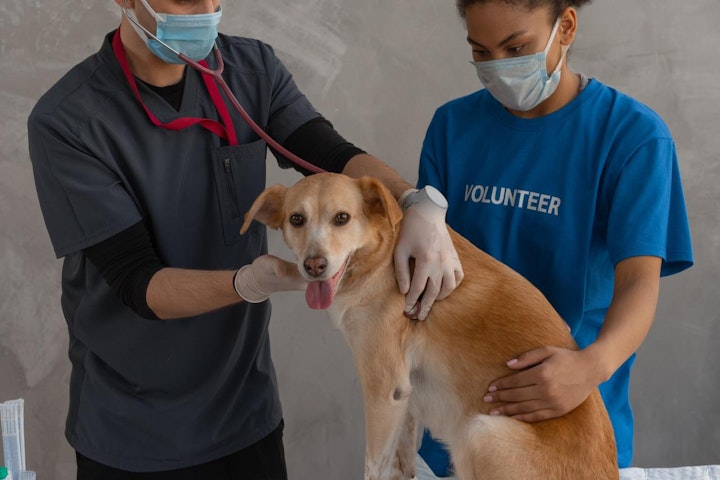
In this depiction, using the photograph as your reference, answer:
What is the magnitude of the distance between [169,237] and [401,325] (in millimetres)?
596

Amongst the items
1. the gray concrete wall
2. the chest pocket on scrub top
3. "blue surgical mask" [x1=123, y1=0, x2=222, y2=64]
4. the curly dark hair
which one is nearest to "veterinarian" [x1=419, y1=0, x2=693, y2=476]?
the curly dark hair

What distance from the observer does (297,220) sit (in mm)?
1794

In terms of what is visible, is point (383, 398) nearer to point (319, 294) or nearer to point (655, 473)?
point (319, 294)

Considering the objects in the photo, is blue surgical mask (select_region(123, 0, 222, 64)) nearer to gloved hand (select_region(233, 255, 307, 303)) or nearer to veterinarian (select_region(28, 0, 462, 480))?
veterinarian (select_region(28, 0, 462, 480))

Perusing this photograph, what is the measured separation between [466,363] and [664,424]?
8.22ft

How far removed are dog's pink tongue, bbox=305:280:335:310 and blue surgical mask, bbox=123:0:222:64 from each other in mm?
641

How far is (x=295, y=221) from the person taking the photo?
1798 millimetres

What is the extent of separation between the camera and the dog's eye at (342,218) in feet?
5.77

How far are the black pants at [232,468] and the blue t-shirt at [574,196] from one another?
0.50m

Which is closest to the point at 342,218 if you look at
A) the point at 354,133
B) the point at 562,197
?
the point at 562,197

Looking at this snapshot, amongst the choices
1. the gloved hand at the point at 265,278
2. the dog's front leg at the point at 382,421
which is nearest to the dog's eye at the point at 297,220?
the gloved hand at the point at 265,278

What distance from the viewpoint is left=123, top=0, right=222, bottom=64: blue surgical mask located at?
185 cm

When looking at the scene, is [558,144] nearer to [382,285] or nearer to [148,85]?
[382,285]

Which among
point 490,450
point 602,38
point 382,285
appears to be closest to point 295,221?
point 382,285
